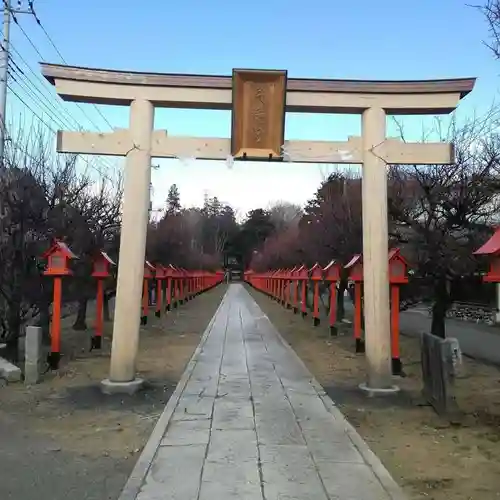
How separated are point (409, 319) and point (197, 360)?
700 inches

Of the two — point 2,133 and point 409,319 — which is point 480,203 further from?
point 409,319

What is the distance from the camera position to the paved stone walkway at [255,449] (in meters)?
4.49

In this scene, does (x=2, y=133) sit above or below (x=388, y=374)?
above

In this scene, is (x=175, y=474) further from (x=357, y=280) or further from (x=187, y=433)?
(x=357, y=280)

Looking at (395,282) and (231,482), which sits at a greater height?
(395,282)

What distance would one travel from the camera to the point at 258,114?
8.56 meters

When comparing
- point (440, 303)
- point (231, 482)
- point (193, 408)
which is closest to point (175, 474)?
point (231, 482)

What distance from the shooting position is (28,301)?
1150 cm

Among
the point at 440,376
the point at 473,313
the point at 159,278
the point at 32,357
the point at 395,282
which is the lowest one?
the point at 32,357

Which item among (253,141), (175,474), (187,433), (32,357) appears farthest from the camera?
(32,357)

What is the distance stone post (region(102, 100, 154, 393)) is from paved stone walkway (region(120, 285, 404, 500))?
3.21 feet

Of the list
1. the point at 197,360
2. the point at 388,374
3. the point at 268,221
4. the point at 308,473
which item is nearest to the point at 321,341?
the point at 197,360

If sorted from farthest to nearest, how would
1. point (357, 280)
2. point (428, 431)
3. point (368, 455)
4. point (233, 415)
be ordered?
point (357, 280)
point (233, 415)
point (428, 431)
point (368, 455)

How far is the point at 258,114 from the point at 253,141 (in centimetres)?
41
